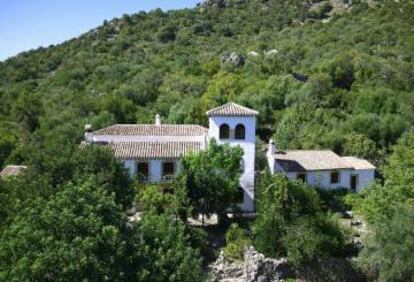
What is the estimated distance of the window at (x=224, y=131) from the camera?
36406mm

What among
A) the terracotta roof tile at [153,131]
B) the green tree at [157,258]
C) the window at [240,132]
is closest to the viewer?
the green tree at [157,258]

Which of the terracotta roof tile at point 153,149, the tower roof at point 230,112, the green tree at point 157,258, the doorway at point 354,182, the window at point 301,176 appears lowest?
the green tree at point 157,258

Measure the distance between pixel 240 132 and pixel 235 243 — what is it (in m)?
7.87

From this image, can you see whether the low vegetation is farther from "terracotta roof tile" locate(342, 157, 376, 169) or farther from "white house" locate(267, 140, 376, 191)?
"white house" locate(267, 140, 376, 191)

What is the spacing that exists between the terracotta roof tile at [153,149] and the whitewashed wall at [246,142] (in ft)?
7.82

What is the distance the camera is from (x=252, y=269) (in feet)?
101

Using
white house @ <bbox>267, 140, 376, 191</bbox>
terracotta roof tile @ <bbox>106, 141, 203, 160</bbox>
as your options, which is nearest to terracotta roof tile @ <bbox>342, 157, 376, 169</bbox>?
white house @ <bbox>267, 140, 376, 191</bbox>

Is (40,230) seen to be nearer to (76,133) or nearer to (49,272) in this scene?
(49,272)

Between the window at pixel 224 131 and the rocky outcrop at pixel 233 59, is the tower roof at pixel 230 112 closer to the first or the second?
the window at pixel 224 131

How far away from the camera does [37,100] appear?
63562 mm

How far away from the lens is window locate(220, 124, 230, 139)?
36.4m

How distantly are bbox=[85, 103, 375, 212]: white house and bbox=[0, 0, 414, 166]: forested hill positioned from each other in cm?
458

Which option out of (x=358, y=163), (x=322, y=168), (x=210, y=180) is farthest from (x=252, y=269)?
(x=358, y=163)

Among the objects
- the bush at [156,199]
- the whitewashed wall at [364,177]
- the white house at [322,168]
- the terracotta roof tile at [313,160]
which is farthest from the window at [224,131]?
the whitewashed wall at [364,177]
